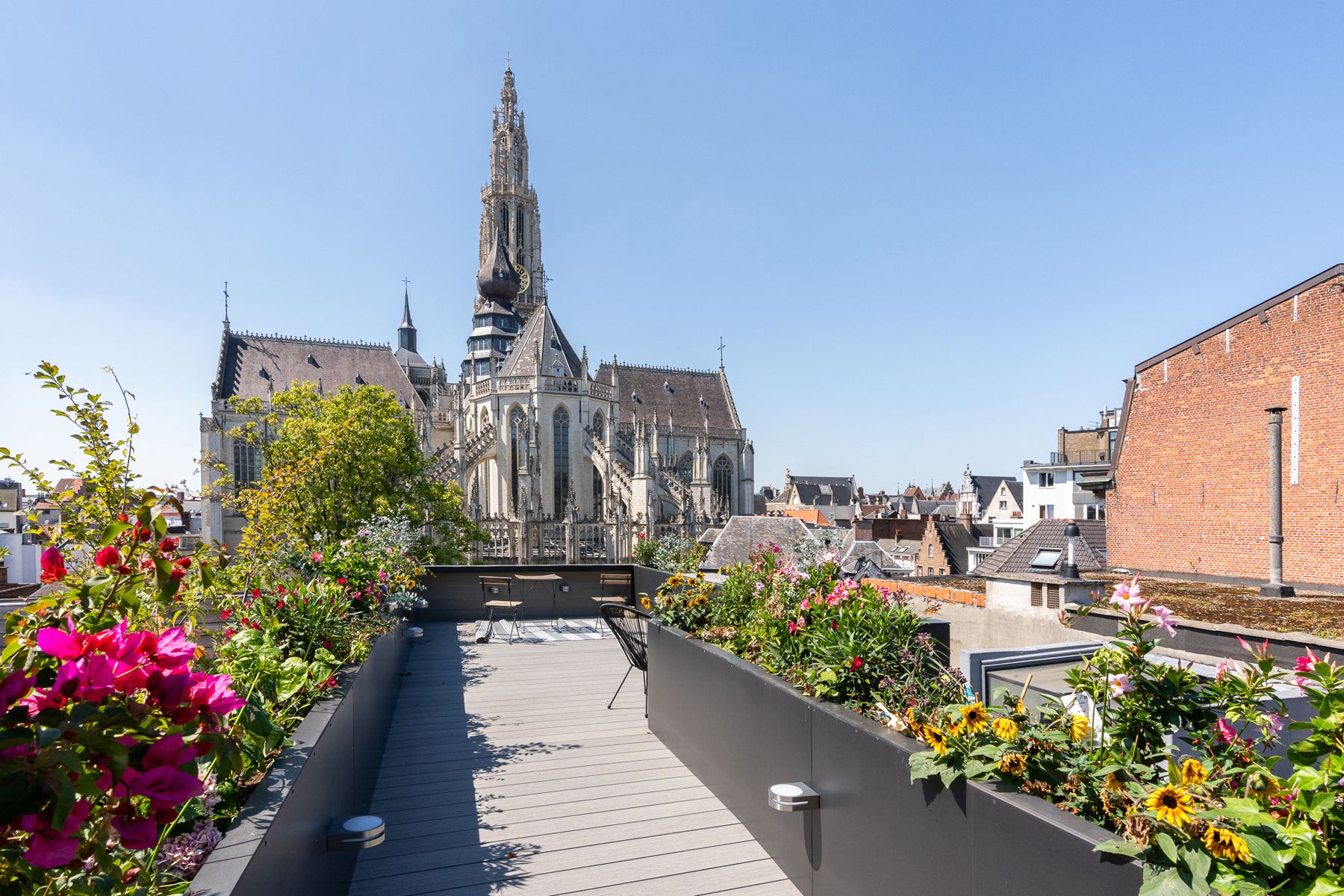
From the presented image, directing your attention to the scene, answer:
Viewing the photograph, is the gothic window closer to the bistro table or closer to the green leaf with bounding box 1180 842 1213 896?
the bistro table

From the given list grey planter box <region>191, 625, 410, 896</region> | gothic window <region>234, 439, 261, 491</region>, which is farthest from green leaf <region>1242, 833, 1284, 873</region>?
gothic window <region>234, 439, 261, 491</region>

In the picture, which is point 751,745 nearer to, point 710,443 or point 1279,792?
point 1279,792

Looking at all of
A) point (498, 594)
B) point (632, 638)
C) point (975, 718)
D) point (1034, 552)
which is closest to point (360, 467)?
point (498, 594)

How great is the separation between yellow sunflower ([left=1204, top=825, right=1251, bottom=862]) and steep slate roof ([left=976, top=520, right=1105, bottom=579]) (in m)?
11.6

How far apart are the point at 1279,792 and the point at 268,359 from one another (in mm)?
52742

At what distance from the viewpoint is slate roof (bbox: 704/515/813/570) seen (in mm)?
12430

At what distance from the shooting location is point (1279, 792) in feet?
5.66

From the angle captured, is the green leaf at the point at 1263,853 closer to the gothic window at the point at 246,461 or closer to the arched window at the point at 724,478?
→ the gothic window at the point at 246,461

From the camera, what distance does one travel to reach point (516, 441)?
122 feet

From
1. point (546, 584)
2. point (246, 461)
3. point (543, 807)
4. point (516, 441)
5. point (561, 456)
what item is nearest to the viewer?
point (543, 807)

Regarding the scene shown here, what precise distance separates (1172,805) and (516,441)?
120 ft

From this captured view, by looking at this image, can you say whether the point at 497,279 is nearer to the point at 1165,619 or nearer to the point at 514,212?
the point at 514,212

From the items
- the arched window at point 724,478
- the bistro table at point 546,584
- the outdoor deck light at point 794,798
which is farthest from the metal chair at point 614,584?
the arched window at point 724,478

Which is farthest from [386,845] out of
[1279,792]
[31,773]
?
[1279,792]
